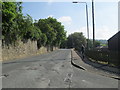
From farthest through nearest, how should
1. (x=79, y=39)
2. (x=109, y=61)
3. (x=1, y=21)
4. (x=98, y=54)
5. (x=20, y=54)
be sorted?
(x=79, y=39) < (x=20, y=54) < (x=1, y=21) < (x=98, y=54) < (x=109, y=61)

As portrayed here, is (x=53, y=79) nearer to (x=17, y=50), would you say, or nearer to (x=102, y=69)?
(x=102, y=69)

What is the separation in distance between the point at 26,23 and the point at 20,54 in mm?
5615

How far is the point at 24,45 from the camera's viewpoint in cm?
3584

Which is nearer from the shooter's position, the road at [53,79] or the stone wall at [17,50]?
the road at [53,79]

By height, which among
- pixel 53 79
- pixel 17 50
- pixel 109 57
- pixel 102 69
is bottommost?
pixel 102 69

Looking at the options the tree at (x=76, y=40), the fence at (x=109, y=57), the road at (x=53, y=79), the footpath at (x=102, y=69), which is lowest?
the footpath at (x=102, y=69)

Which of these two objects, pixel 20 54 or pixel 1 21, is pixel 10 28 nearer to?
pixel 1 21

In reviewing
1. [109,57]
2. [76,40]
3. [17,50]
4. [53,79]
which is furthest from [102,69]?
[76,40]

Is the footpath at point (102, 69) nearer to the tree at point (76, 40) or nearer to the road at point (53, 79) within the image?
the road at point (53, 79)

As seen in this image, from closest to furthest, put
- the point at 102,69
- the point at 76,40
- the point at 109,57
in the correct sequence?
the point at 102,69
the point at 109,57
the point at 76,40

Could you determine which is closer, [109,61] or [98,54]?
[109,61]

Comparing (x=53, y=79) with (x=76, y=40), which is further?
(x=76, y=40)

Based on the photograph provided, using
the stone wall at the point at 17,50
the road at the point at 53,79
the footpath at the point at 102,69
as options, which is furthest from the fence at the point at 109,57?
the stone wall at the point at 17,50

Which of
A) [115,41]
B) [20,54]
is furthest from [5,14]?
[115,41]
